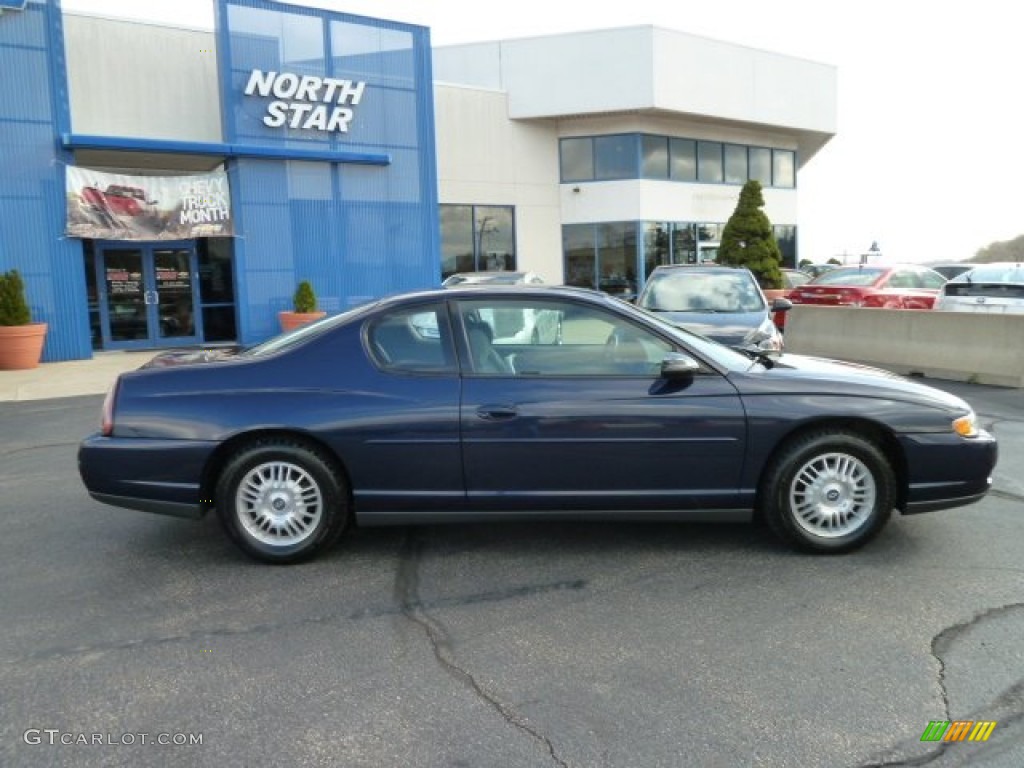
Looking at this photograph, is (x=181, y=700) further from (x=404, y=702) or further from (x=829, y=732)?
(x=829, y=732)

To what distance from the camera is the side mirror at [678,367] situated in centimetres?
423

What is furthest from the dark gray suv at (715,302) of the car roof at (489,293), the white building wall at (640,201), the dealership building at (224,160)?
the white building wall at (640,201)

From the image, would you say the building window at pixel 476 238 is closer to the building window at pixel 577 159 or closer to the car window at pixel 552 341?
the building window at pixel 577 159

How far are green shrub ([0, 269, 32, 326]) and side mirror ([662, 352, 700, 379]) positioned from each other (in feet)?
43.7

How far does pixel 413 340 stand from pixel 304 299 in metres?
12.9

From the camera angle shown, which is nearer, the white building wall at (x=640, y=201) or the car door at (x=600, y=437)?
the car door at (x=600, y=437)

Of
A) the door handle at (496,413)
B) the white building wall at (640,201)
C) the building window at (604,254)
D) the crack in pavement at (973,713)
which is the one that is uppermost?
the white building wall at (640,201)

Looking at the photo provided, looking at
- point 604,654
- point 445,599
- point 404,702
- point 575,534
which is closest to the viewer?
point 404,702

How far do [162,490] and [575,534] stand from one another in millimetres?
2349

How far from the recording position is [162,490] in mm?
4316

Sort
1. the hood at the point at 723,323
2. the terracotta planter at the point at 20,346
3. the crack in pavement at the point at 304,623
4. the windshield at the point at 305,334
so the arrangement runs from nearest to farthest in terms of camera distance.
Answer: the crack in pavement at the point at 304,623 → the windshield at the point at 305,334 → the hood at the point at 723,323 → the terracotta planter at the point at 20,346

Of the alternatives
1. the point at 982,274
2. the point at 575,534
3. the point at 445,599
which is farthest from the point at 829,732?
the point at 982,274

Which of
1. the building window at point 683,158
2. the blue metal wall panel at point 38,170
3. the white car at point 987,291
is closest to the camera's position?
the white car at point 987,291

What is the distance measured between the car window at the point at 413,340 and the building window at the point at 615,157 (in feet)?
75.2
